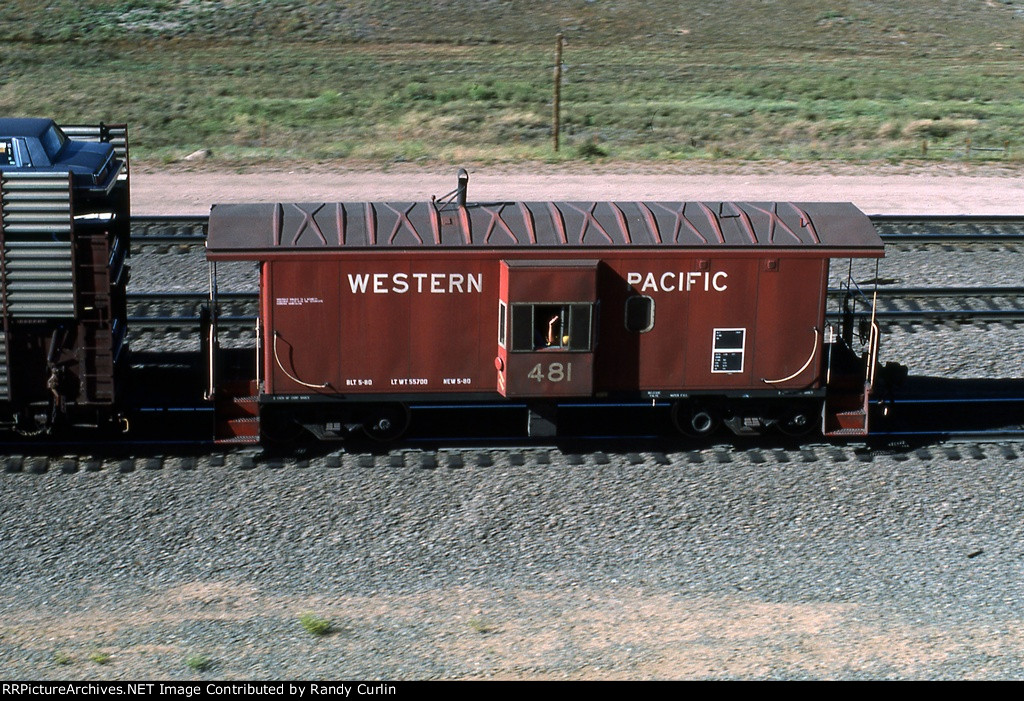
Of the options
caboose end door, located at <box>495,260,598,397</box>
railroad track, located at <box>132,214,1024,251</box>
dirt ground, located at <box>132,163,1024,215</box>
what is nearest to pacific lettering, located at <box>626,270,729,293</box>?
caboose end door, located at <box>495,260,598,397</box>

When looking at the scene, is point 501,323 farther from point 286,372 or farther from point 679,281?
point 286,372

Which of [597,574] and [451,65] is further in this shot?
[451,65]

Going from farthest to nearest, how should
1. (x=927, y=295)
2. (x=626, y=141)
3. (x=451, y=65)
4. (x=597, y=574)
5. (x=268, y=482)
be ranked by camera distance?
(x=451, y=65) < (x=626, y=141) < (x=927, y=295) < (x=268, y=482) < (x=597, y=574)

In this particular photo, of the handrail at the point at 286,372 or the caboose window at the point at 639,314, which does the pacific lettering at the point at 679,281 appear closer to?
the caboose window at the point at 639,314

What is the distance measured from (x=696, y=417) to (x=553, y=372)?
7.15ft

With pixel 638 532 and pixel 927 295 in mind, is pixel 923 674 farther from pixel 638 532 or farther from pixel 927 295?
pixel 927 295

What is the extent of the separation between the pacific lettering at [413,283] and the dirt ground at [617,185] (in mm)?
15068

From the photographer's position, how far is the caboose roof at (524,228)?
1436cm

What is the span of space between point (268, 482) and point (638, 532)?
14.4 ft

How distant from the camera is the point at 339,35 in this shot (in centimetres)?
5853

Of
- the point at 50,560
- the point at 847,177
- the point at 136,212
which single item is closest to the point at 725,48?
the point at 847,177

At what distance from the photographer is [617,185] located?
105 feet

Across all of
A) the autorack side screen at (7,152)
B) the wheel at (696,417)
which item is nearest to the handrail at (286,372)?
the wheel at (696,417)

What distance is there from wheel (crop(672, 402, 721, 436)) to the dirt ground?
14768 millimetres
